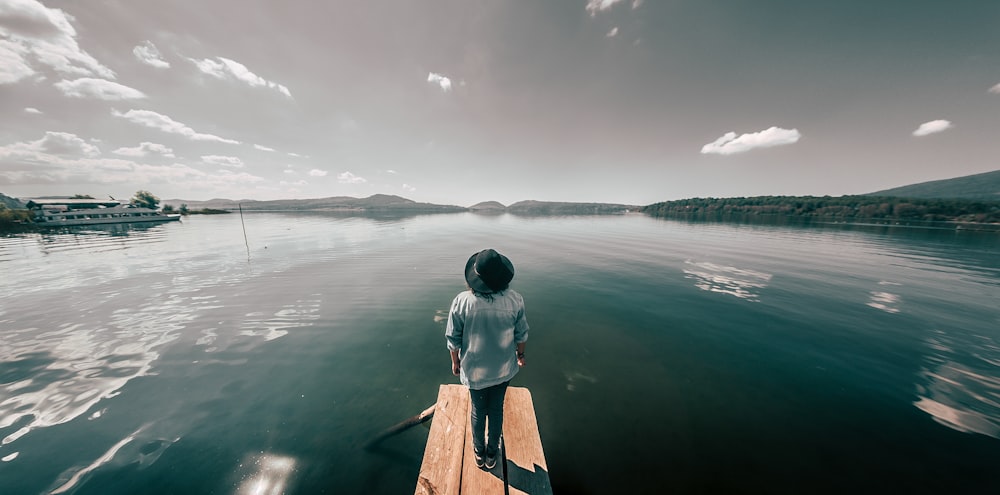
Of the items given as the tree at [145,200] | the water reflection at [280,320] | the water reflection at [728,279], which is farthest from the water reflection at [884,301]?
the tree at [145,200]

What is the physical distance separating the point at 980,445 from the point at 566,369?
897 centimetres

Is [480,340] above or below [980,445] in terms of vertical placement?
above

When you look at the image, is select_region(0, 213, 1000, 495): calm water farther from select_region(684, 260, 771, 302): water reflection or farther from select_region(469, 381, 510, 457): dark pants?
select_region(469, 381, 510, 457): dark pants

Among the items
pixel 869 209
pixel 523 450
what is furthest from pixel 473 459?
pixel 869 209

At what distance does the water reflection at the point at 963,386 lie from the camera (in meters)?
Result: 6.68

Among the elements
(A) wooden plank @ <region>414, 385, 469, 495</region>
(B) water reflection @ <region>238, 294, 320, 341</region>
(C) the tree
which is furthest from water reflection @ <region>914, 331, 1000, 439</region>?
(C) the tree

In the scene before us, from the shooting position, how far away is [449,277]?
59.0 ft

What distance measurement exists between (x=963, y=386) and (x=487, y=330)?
14.3 m

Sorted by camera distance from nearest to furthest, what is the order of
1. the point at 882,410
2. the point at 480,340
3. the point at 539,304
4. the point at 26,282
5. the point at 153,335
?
the point at 480,340 < the point at 882,410 < the point at 153,335 < the point at 539,304 < the point at 26,282

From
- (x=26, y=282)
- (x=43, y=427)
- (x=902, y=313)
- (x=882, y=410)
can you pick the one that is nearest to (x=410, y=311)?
(x=43, y=427)

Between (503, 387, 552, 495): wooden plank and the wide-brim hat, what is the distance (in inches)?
127

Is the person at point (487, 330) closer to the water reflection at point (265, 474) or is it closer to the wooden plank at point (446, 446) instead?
the wooden plank at point (446, 446)

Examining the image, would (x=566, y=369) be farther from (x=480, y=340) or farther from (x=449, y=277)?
(x=449, y=277)

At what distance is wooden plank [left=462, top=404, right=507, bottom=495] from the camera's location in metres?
4.31
